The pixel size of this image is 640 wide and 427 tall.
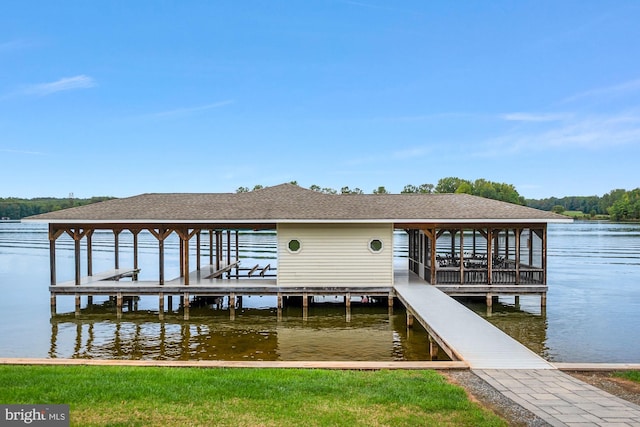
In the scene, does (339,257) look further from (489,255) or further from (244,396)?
(244,396)

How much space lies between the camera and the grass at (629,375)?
28.8ft

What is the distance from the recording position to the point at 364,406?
284 inches

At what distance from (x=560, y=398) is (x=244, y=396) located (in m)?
4.64

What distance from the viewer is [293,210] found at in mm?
19828

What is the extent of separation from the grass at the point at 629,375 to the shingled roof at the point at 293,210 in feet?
31.7

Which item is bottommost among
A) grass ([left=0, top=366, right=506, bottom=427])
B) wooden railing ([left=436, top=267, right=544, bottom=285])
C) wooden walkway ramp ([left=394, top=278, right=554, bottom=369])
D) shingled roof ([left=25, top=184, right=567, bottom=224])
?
wooden walkway ramp ([left=394, top=278, right=554, bottom=369])

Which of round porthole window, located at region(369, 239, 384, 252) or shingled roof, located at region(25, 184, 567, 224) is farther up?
shingled roof, located at region(25, 184, 567, 224)

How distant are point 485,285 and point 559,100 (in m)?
40.9

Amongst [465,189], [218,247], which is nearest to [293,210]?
[218,247]

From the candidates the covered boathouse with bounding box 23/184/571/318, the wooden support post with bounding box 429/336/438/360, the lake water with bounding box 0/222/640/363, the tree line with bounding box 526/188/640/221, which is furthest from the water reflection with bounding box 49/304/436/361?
the tree line with bounding box 526/188/640/221

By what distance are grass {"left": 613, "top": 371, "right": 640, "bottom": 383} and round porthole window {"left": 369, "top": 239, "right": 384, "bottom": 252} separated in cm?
1068

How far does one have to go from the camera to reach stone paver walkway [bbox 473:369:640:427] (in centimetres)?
678

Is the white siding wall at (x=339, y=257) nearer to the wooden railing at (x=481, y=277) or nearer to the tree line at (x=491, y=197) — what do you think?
the wooden railing at (x=481, y=277)

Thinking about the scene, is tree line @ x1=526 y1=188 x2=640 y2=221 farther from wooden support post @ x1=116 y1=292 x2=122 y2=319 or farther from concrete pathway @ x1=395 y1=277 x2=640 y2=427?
concrete pathway @ x1=395 y1=277 x2=640 y2=427
